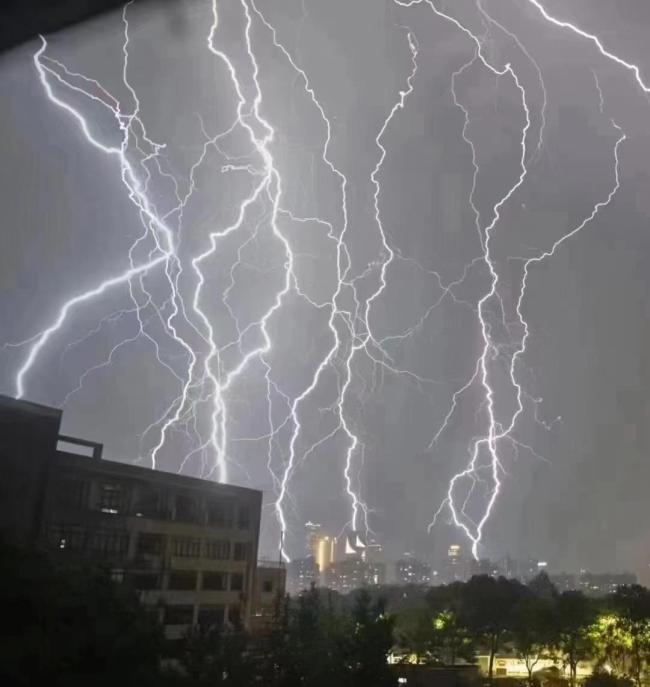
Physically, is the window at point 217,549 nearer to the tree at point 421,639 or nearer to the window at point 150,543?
the window at point 150,543

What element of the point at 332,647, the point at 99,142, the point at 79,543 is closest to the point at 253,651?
the point at 332,647

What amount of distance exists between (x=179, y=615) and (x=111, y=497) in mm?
1644

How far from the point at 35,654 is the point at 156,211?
6.04 metres

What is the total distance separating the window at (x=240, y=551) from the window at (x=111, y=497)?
212 centimetres

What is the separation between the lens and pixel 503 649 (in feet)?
34.6

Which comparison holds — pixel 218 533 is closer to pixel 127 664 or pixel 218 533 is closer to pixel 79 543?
pixel 79 543

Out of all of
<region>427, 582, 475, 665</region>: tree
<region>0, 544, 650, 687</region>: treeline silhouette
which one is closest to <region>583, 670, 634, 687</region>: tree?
<region>0, 544, 650, 687</region>: treeline silhouette

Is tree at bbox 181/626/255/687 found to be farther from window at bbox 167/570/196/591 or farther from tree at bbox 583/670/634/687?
tree at bbox 583/670/634/687

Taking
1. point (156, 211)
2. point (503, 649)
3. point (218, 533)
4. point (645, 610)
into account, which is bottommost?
point (503, 649)

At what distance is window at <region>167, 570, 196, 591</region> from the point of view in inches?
309

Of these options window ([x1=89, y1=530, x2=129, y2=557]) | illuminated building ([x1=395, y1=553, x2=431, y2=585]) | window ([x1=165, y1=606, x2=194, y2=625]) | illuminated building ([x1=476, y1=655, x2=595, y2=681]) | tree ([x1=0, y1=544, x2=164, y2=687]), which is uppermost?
illuminated building ([x1=395, y1=553, x2=431, y2=585])

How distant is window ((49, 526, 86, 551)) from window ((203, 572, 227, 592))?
2.07 m

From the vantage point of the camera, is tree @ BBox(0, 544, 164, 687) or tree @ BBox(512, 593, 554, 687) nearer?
tree @ BBox(0, 544, 164, 687)

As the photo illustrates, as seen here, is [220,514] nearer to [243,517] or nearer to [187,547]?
[243,517]
